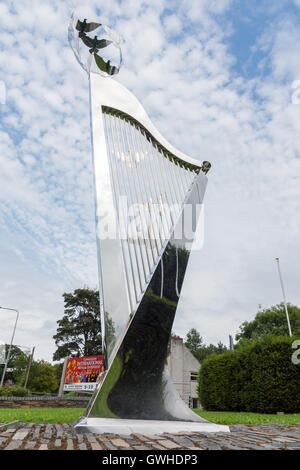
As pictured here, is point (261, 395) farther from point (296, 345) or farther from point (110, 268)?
point (110, 268)

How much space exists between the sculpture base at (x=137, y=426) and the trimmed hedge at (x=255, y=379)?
682 cm

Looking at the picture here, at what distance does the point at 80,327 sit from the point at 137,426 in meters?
25.8

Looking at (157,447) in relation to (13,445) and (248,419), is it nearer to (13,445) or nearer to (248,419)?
(13,445)

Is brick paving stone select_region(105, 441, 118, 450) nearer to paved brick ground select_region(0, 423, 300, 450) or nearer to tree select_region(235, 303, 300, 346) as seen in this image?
paved brick ground select_region(0, 423, 300, 450)

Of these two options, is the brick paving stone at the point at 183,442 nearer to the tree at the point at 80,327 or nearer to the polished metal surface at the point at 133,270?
the polished metal surface at the point at 133,270

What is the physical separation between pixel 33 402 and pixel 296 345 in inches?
394

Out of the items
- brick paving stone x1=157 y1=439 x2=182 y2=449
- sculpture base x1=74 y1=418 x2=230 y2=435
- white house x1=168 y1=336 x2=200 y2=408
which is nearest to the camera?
brick paving stone x1=157 y1=439 x2=182 y2=449

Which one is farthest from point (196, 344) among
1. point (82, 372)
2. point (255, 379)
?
point (255, 379)

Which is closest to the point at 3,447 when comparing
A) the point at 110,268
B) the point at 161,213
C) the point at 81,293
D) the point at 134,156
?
the point at 110,268

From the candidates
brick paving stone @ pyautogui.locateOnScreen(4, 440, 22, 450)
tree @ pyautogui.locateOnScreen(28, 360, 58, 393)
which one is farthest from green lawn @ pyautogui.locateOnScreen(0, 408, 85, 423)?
tree @ pyautogui.locateOnScreen(28, 360, 58, 393)

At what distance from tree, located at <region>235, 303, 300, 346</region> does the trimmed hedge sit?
19.0 meters

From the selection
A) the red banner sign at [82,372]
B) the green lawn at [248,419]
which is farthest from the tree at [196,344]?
the green lawn at [248,419]

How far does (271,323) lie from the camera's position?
101ft

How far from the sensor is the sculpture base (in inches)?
100
